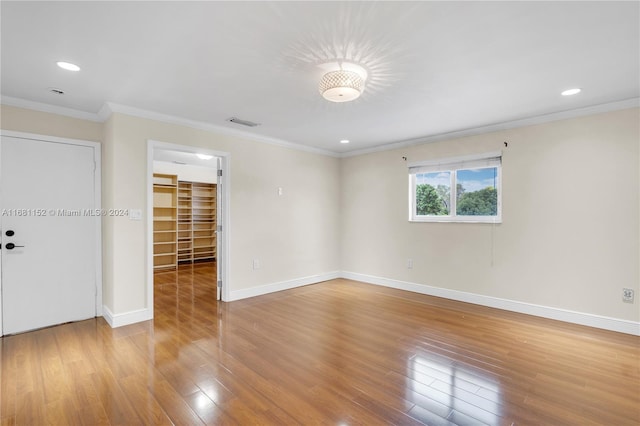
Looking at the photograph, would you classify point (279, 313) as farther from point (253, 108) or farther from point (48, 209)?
point (48, 209)

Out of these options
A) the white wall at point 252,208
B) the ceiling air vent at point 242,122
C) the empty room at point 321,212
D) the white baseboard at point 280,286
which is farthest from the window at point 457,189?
the ceiling air vent at point 242,122

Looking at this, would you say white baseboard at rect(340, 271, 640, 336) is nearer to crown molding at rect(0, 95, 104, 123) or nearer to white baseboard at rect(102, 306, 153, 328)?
white baseboard at rect(102, 306, 153, 328)

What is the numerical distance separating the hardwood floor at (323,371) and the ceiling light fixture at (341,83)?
226 centimetres

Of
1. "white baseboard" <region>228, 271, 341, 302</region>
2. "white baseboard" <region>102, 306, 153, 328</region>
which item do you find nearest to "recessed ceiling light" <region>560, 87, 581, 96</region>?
"white baseboard" <region>228, 271, 341, 302</region>

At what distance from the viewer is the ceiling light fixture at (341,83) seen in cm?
239

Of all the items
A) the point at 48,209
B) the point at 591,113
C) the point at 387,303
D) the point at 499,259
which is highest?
the point at 591,113

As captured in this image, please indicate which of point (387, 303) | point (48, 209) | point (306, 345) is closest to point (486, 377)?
point (306, 345)

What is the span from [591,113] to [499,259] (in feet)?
6.46

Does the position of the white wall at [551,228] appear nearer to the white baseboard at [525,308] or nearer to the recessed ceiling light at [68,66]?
the white baseboard at [525,308]

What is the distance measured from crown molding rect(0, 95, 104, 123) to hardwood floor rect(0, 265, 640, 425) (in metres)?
2.42

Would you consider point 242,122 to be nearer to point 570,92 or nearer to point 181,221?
point 570,92

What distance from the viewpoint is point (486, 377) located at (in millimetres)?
2287

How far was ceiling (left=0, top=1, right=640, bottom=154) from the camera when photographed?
178cm

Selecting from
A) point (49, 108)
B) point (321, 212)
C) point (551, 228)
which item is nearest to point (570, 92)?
point (551, 228)
